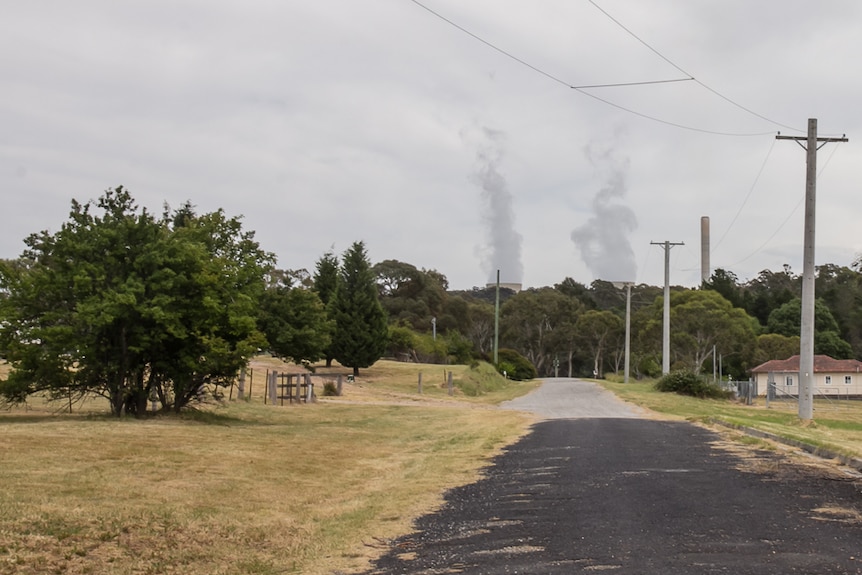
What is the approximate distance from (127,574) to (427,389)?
1731 inches

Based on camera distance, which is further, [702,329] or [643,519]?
[702,329]

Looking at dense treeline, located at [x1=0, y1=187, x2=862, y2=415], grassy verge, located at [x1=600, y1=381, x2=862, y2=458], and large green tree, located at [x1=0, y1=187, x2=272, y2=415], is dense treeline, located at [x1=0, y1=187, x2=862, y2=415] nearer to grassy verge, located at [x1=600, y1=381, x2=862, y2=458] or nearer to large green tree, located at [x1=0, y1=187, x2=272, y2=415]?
large green tree, located at [x1=0, y1=187, x2=272, y2=415]

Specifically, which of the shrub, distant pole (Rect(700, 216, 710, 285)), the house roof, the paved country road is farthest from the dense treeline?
distant pole (Rect(700, 216, 710, 285))

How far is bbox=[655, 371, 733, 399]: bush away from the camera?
5156 centimetres

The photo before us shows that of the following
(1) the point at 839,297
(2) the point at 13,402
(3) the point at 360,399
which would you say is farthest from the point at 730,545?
(1) the point at 839,297

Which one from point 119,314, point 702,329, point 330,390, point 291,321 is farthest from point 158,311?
point 702,329

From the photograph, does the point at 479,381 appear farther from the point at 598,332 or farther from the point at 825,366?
the point at 598,332

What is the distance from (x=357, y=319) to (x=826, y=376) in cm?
4986

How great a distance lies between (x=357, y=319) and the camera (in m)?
61.7

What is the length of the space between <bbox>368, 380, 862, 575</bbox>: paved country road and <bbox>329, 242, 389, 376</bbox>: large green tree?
4470cm

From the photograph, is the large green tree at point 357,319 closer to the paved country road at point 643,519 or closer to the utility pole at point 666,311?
the utility pole at point 666,311

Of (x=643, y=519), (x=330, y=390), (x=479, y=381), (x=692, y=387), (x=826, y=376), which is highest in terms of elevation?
(x=826, y=376)

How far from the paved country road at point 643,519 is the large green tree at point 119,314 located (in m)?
9.63

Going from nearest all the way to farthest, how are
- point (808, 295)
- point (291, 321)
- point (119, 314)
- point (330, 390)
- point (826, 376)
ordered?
point (119, 314)
point (808, 295)
point (291, 321)
point (330, 390)
point (826, 376)
